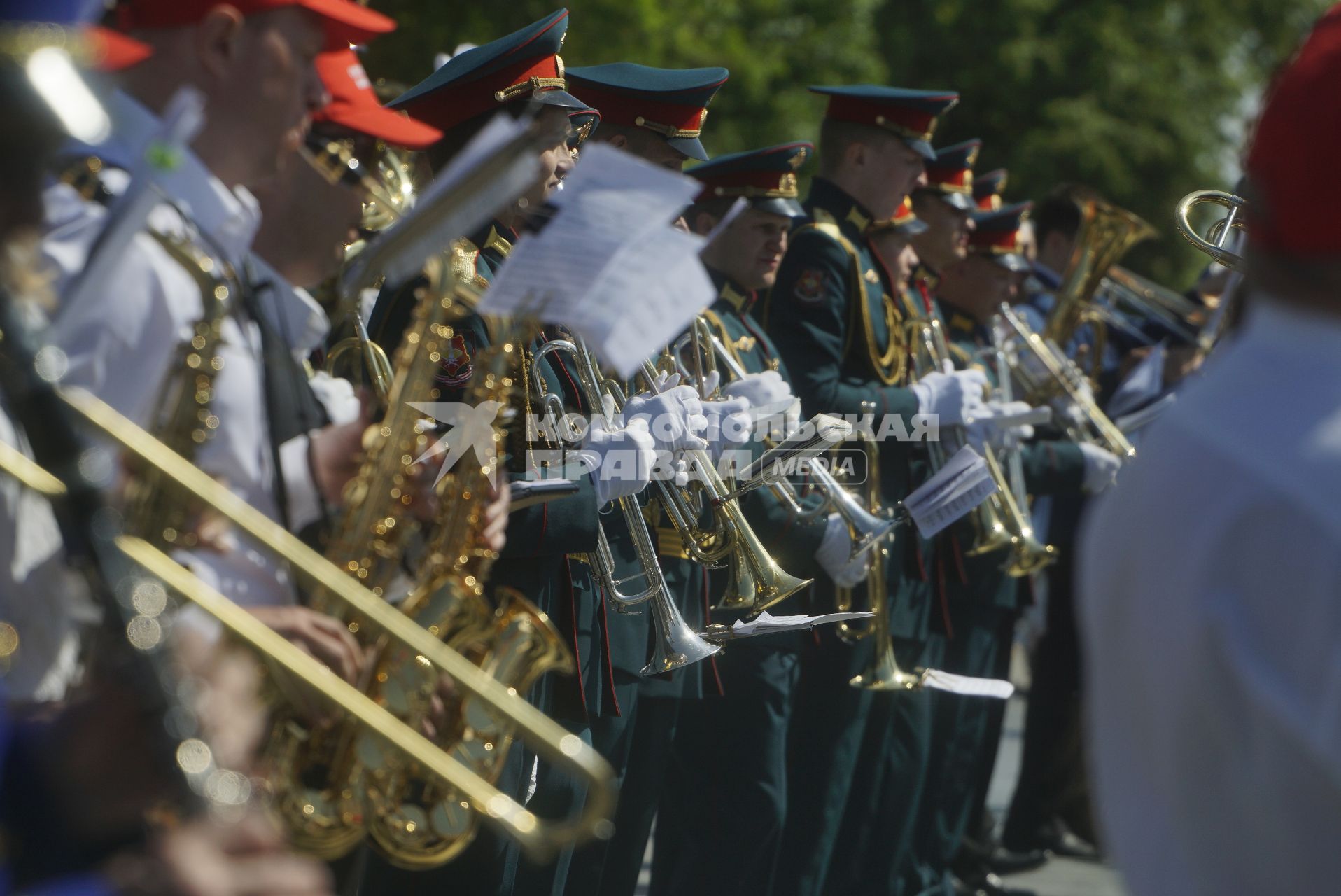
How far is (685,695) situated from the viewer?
162 inches

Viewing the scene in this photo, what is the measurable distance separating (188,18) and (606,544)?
1.80 m

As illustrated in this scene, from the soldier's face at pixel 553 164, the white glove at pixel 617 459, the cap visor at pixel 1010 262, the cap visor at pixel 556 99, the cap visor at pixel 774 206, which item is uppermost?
the cap visor at pixel 1010 262

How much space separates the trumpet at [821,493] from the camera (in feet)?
14.6

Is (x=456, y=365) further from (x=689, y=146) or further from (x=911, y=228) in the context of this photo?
(x=911, y=228)

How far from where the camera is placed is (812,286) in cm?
505

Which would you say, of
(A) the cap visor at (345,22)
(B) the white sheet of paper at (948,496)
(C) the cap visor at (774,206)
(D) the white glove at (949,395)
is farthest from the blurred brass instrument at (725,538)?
(A) the cap visor at (345,22)

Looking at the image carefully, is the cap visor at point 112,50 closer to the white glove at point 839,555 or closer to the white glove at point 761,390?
the white glove at point 761,390

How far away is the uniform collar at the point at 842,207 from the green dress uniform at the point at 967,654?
80cm

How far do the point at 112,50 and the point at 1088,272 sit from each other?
5941 mm

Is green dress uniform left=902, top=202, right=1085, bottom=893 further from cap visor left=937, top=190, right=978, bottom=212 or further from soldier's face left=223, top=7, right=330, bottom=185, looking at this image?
soldier's face left=223, top=7, right=330, bottom=185

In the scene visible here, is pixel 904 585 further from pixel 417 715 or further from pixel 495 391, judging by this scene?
pixel 417 715

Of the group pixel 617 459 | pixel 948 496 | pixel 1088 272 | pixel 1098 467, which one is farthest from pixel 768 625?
pixel 1088 272

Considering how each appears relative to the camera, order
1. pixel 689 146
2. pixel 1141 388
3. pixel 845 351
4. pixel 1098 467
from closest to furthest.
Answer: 1. pixel 689 146
2. pixel 845 351
3. pixel 1098 467
4. pixel 1141 388

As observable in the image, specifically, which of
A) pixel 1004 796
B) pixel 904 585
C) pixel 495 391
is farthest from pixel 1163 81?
pixel 495 391
